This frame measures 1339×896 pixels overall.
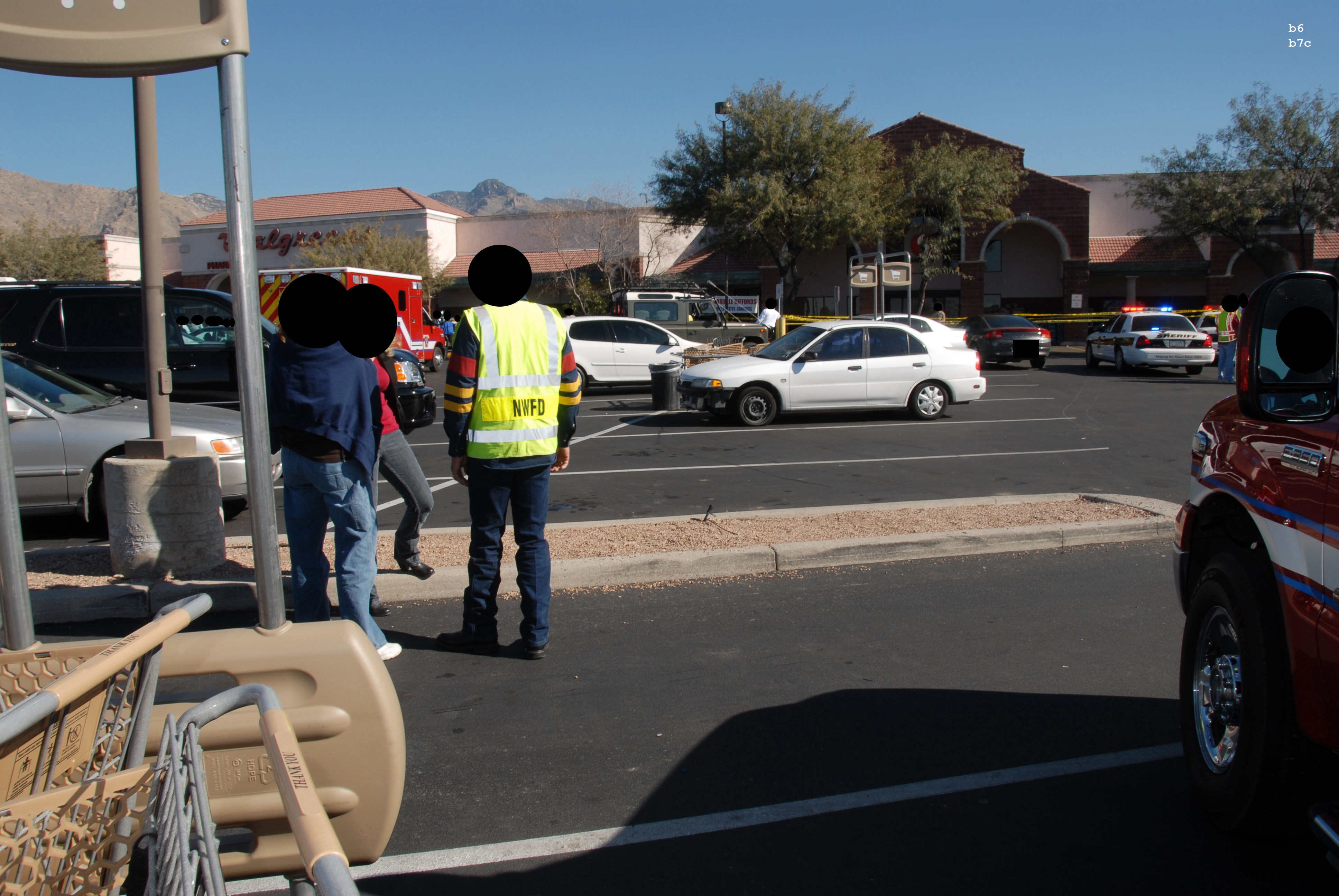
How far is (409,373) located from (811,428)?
6199 mm

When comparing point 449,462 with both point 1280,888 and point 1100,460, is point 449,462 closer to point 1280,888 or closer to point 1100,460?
point 1100,460

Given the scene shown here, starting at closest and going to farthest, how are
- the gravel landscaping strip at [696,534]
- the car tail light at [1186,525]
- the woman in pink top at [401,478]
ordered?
the car tail light at [1186,525] < the woman in pink top at [401,478] < the gravel landscaping strip at [696,534]

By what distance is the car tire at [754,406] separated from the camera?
14594 millimetres

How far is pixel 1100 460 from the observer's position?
1127 centimetres

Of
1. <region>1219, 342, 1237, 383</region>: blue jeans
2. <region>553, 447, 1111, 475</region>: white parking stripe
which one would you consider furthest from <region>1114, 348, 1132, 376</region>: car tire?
<region>553, 447, 1111, 475</region>: white parking stripe

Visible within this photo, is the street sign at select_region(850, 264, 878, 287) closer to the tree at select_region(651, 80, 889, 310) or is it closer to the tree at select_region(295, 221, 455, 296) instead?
the tree at select_region(651, 80, 889, 310)

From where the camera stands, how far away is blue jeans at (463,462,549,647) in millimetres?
4879

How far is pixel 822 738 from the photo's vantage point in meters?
4.07

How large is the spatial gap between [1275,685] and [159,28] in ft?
12.3

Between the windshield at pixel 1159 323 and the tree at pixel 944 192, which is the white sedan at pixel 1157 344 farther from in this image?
the tree at pixel 944 192

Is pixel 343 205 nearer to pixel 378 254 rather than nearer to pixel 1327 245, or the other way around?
pixel 378 254

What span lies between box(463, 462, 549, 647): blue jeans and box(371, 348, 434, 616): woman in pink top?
3.07 feet

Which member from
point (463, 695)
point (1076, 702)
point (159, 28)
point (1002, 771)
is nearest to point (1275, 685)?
point (1002, 771)

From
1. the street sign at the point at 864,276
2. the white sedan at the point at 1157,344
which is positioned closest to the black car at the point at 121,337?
the street sign at the point at 864,276
